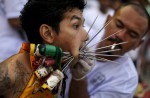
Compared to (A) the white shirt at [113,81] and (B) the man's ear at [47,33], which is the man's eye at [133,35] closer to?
(A) the white shirt at [113,81]

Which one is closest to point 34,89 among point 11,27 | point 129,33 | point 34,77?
point 34,77

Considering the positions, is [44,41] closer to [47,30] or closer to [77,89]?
[47,30]

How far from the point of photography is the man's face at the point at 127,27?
11.7ft

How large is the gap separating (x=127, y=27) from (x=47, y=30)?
126cm

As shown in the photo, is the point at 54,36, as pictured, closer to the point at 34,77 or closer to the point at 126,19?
the point at 34,77

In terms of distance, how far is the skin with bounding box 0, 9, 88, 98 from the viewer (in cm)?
235

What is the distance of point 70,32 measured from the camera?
8.26 feet

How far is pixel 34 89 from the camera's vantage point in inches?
94.0

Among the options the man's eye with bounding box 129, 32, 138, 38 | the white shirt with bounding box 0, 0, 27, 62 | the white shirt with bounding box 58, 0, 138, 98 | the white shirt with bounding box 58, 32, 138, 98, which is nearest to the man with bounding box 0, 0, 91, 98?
the white shirt with bounding box 0, 0, 27, 62

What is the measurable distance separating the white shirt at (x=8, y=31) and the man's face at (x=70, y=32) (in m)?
0.84

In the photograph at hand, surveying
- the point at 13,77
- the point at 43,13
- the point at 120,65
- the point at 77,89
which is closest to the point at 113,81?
the point at 120,65

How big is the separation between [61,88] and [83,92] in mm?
528

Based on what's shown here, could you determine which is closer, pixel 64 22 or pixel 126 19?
pixel 64 22

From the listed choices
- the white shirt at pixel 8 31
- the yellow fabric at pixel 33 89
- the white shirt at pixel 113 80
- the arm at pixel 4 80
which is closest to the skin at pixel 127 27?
the white shirt at pixel 113 80
